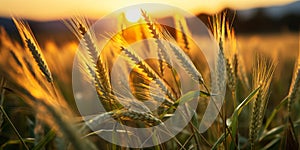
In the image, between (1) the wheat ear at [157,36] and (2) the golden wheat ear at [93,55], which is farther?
(1) the wheat ear at [157,36]

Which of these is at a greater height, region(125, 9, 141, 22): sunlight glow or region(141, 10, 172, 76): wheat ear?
region(125, 9, 141, 22): sunlight glow

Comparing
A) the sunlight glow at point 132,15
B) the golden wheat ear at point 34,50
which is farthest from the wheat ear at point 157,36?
the golden wheat ear at point 34,50

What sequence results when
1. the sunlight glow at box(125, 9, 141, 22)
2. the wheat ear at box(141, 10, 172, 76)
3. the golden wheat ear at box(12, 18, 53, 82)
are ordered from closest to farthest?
the golden wheat ear at box(12, 18, 53, 82) → the wheat ear at box(141, 10, 172, 76) → the sunlight glow at box(125, 9, 141, 22)

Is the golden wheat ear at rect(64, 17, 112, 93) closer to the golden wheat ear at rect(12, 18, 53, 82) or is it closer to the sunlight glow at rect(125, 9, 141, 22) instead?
the golden wheat ear at rect(12, 18, 53, 82)

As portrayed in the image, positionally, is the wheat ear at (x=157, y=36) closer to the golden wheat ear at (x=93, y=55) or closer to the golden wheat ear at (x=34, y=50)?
the golden wheat ear at (x=93, y=55)

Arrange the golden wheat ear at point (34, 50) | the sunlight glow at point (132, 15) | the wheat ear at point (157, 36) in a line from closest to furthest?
the golden wheat ear at point (34, 50) < the wheat ear at point (157, 36) < the sunlight glow at point (132, 15)

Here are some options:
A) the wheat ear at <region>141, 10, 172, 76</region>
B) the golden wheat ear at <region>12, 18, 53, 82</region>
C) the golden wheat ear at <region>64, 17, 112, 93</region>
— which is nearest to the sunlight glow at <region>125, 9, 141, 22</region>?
the wheat ear at <region>141, 10, 172, 76</region>

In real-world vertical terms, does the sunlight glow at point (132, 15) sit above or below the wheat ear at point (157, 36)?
above

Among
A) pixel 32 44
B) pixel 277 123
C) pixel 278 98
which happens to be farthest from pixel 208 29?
pixel 278 98

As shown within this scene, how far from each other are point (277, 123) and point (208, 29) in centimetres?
137

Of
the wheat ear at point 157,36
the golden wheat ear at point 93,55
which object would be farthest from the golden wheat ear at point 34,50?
the wheat ear at point 157,36

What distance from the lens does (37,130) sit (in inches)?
69.4

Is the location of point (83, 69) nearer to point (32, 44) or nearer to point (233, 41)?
point (32, 44)

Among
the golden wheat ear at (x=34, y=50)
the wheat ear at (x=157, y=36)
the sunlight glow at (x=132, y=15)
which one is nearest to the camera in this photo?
the golden wheat ear at (x=34, y=50)
